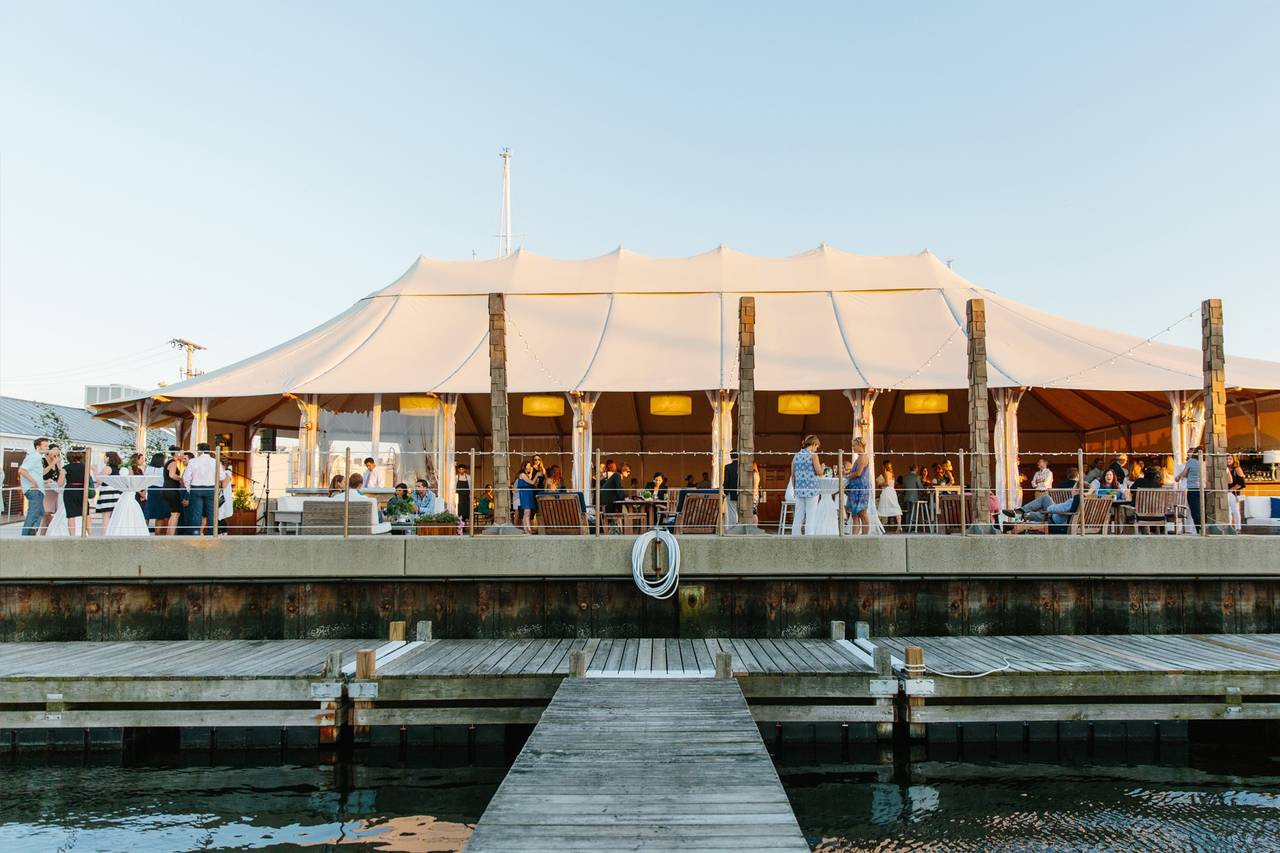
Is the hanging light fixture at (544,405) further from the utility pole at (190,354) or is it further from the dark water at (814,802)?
the utility pole at (190,354)

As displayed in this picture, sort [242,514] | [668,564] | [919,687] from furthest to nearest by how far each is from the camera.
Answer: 1. [242,514]
2. [668,564]
3. [919,687]

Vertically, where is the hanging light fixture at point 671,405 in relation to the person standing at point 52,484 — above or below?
above

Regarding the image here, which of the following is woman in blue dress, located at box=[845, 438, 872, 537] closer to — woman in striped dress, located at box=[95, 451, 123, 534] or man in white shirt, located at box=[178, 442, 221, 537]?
man in white shirt, located at box=[178, 442, 221, 537]

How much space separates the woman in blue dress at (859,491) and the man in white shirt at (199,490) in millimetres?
6515

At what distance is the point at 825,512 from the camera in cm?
1030

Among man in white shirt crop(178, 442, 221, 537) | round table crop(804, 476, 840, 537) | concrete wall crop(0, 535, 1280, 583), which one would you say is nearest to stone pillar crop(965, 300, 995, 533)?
concrete wall crop(0, 535, 1280, 583)

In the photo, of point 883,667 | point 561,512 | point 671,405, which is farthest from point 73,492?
point 883,667

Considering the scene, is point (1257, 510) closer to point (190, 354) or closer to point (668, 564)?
point (668, 564)

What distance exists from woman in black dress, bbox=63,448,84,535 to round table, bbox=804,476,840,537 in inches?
292

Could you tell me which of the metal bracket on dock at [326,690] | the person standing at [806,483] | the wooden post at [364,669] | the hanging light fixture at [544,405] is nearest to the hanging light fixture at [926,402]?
the hanging light fixture at [544,405]

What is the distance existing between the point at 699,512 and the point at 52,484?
6.61 metres

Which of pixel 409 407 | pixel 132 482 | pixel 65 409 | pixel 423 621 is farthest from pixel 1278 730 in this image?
pixel 65 409

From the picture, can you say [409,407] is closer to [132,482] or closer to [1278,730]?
[132,482]

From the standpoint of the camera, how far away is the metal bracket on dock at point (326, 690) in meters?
7.02
